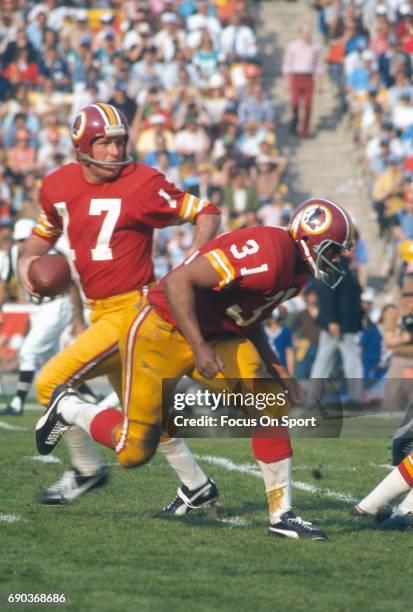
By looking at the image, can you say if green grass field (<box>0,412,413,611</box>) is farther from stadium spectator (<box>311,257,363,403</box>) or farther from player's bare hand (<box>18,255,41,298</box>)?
stadium spectator (<box>311,257,363,403</box>)

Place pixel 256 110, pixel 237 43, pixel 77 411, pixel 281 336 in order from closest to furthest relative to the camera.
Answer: pixel 77 411, pixel 281 336, pixel 256 110, pixel 237 43

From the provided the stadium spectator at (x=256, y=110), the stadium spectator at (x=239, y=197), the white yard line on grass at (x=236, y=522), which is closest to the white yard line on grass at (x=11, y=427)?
the white yard line on grass at (x=236, y=522)

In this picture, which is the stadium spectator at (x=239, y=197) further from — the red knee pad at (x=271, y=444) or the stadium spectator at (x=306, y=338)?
the red knee pad at (x=271, y=444)

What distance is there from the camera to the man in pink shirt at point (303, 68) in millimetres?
18141

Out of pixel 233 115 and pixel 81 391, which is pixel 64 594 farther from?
pixel 233 115

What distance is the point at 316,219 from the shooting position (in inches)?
214

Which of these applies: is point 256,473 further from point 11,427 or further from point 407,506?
point 11,427

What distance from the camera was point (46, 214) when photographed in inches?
258

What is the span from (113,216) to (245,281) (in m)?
1.20

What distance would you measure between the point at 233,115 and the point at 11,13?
A: 3978mm

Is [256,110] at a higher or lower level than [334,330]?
higher

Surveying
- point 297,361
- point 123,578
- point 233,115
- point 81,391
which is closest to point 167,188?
point 123,578

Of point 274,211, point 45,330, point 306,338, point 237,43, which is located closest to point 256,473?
point 45,330

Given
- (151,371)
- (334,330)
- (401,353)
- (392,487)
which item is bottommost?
(334,330)
